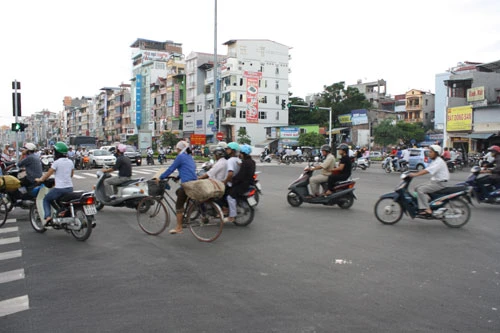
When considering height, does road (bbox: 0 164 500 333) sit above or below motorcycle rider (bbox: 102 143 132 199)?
below

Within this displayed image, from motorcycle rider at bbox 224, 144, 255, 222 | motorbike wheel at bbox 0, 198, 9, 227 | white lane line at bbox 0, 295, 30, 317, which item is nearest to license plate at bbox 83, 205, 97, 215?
motorcycle rider at bbox 224, 144, 255, 222

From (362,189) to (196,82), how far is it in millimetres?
57288

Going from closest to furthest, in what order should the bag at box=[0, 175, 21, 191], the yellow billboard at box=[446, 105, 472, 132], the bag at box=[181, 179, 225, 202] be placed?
the bag at box=[181, 179, 225, 202], the bag at box=[0, 175, 21, 191], the yellow billboard at box=[446, 105, 472, 132]

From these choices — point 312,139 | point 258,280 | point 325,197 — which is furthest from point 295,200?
point 312,139

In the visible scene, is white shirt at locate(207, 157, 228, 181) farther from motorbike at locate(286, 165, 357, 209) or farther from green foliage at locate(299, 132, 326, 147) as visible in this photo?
green foliage at locate(299, 132, 326, 147)

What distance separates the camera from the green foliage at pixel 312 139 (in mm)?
52562

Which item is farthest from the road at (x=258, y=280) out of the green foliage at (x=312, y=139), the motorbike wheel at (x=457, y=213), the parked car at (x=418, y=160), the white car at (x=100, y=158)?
the green foliage at (x=312, y=139)

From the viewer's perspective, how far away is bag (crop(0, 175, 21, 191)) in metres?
8.91

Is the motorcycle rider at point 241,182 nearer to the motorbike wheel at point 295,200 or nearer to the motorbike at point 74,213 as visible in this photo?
the motorbike at point 74,213

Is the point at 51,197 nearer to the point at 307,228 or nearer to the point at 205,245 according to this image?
the point at 205,245

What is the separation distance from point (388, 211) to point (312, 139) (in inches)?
1756

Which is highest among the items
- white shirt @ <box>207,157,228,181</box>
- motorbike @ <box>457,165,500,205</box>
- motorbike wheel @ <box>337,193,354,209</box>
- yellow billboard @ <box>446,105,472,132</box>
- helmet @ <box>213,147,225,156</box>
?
yellow billboard @ <box>446,105,472,132</box>

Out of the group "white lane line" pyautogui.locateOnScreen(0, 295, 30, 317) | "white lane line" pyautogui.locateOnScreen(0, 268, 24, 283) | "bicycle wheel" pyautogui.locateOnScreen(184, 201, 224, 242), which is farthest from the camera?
"bicycle wheel" pyautogui.locateOnScreen(184, 201, 224, 242)

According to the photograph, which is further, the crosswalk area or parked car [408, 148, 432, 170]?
parked car [408, 148, 432, 170]
